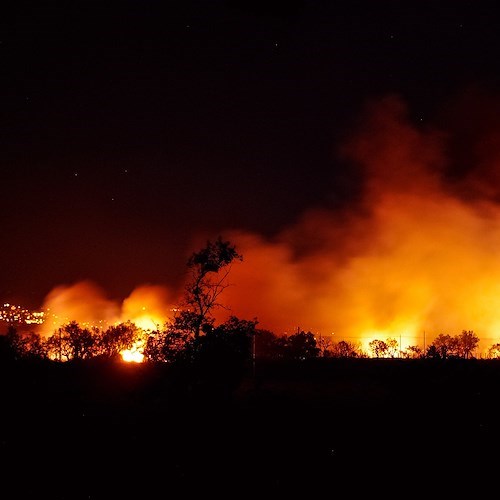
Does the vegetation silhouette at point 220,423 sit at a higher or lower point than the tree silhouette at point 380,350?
lower

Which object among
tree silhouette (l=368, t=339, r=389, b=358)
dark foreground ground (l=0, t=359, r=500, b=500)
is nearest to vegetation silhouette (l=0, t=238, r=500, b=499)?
dark foreground ground (l=0, t=359, r=500, b=500)

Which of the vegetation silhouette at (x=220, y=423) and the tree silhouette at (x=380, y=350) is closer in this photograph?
the vegetation silhouette at (x=220, y=423)

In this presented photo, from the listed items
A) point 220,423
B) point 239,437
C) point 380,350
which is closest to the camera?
point 239,437

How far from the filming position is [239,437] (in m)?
11.2

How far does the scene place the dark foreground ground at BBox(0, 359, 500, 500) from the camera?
28.1 feet

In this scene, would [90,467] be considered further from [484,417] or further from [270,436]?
[484,417]

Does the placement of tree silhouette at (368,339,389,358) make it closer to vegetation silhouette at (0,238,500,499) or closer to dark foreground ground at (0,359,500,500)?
vegetation silhouette at (0,238,500,499)

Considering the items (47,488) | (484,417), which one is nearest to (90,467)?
(47,488)

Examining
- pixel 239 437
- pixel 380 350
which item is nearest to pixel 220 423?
pixel 239 437

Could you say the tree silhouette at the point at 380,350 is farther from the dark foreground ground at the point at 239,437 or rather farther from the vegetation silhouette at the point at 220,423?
the dark foreground ground at the point at 239,437

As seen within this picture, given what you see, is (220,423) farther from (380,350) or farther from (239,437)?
(380,350)

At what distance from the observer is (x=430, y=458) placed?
997 centimetres

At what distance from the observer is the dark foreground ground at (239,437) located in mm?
8578

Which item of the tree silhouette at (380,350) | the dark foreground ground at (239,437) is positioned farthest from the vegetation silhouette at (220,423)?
the tree silhouette at (380,350)
